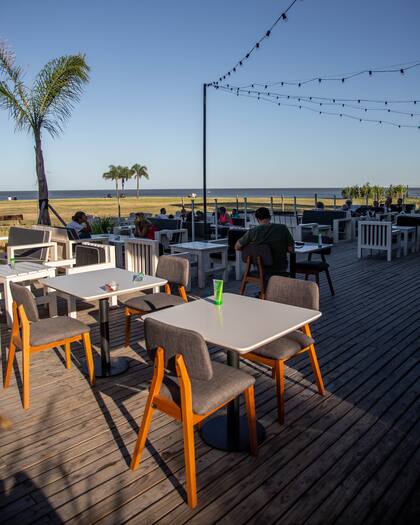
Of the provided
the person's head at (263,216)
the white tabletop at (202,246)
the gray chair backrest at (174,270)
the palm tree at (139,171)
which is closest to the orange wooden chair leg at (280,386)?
the gray chair backrest at (174,270)

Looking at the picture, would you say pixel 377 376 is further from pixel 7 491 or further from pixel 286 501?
pixel 7 491

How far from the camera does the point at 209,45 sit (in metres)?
16.2

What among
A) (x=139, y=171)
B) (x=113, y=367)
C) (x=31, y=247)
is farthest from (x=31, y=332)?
(x=139, y=171)

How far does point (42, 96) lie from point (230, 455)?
8.90 m

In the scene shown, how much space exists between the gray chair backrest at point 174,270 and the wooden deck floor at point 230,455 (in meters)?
0.87

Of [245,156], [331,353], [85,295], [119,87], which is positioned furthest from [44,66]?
[245,156]

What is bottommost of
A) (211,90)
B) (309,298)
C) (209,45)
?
(309,298)

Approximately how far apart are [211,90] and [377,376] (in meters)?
9.38

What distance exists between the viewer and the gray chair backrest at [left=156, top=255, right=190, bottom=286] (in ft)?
13.8

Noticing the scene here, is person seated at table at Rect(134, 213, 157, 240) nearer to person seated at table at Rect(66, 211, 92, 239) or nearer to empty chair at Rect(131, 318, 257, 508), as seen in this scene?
person seated at table at Rect(66, 211, 92, 239)

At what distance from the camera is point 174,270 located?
4.33 m

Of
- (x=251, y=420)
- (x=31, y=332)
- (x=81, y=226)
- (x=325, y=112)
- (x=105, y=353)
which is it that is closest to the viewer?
(x=251, y=420)

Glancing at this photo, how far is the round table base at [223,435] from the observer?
248cm

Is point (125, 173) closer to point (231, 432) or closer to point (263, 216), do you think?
point (263, 216)
